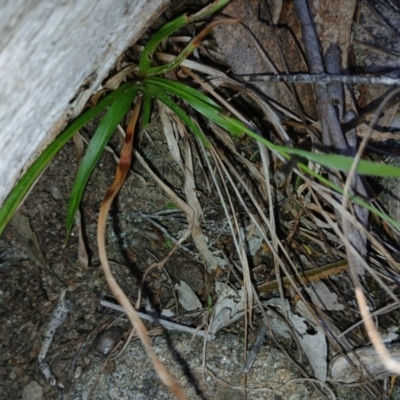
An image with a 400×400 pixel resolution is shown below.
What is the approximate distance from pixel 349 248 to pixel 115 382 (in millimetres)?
630

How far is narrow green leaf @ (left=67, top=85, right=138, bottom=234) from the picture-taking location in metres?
1.26

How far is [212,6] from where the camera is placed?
125cm

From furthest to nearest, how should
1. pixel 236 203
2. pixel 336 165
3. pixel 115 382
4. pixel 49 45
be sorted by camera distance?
1. pixel 236 203
2. pixel 115 382
3. pixel 336 165
4. pixel 49 45

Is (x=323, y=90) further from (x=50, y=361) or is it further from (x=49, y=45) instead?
(x=50, y=361)

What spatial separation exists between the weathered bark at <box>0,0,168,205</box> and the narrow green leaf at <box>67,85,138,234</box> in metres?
0.09

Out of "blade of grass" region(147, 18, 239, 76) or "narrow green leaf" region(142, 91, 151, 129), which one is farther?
"narrow green leaf" region(142, 91, 151, 129)

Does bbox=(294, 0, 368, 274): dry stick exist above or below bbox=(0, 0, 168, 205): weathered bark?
below

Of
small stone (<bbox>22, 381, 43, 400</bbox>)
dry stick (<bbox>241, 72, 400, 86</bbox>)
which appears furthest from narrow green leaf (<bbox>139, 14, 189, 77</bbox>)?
small stone (<bbox>22, 381, 43, 400</bbox>)

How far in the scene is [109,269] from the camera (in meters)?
0.95

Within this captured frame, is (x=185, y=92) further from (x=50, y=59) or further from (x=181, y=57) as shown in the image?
(x=50, y=59)

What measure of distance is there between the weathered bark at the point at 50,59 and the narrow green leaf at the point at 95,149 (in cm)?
9

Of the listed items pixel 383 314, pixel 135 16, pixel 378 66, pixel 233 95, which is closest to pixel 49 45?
pixel 135 16

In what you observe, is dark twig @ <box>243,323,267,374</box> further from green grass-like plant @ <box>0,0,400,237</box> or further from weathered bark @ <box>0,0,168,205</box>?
weathered bark @ <box>0,0,168,205</box>

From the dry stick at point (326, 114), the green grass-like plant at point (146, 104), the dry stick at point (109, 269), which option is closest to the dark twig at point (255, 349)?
the dry stick at point (109, 269)
